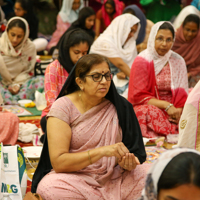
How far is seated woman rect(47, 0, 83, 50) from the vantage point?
24.1 ft

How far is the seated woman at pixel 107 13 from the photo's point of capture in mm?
7125

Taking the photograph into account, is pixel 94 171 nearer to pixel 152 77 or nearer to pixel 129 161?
pixel 129 161

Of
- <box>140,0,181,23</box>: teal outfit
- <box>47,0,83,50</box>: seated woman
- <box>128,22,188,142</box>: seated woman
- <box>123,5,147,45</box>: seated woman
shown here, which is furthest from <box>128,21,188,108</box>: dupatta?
<box>140,0,181,23</box>: teal outfit

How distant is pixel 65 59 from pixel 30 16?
3.73m

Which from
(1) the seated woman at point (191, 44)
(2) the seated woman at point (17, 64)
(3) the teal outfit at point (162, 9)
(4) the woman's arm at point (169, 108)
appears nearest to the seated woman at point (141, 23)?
(1) the seated woman at point (191, 44)

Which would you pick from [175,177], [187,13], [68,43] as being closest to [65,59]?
[68,43]

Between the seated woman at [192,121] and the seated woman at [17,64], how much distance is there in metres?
3.00

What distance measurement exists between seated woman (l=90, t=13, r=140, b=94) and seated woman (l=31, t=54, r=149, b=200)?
2.60 m

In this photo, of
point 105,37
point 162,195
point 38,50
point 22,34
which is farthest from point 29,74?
point 162,195

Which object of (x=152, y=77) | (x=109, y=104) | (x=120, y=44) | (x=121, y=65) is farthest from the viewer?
(x=120, y=44)

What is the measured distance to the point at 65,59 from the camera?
345 centimetres

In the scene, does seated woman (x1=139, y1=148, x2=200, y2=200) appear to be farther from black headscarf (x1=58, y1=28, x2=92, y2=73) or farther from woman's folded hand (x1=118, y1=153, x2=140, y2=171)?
black headscarf (x1=58, y1=28, x2=92, y2=73)

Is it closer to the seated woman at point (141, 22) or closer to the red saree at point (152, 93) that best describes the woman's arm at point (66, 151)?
the red saree at point (152, 93)

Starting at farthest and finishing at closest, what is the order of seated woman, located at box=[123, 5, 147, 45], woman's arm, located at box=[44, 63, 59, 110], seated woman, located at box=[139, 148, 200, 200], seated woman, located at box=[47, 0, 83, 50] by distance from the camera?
seated woman, located at box=[47, 0, 83, 50], seated woman, located at box=[123, 5, 147, 45], woman's arm, located at box=[44, 63, 59, 110], seated woman, located at box=[139, 148, 200, 200]
